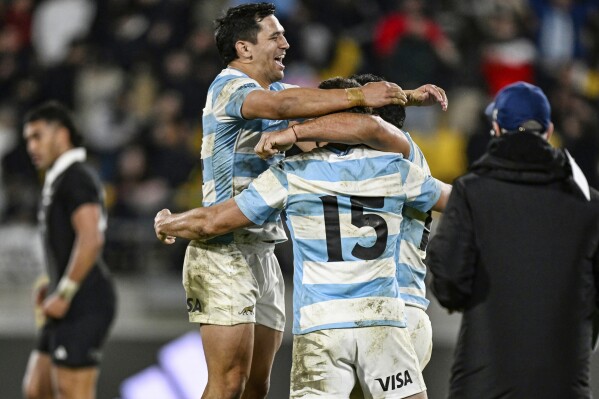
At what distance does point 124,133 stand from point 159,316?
2.85 meters

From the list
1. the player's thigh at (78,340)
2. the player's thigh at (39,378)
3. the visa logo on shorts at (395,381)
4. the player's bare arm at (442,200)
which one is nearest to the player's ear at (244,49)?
the player's bare arm at (442,200)

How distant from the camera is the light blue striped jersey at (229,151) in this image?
4723 mm

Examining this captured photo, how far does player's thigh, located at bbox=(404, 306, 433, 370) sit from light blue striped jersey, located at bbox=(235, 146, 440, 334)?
38cm

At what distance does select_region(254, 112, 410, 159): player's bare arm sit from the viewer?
13.7 feet

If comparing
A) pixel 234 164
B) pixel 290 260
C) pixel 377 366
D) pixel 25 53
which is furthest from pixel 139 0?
pixel 377 366

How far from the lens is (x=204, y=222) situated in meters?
4.43

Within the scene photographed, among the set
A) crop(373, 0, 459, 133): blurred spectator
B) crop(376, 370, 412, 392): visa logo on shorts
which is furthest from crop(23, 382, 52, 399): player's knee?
crop(373, 0, 459, 133): blurred spectator

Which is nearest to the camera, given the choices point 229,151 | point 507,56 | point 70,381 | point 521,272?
point 521,272

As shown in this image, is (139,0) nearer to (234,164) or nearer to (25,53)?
(25,53)

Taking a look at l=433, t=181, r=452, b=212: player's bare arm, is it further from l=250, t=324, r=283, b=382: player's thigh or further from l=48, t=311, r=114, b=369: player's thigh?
l=48, t=311, r=114, b=369: player's thigh

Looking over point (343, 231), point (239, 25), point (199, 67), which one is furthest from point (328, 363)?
point (199, 67)

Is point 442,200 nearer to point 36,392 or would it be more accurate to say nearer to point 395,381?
point 395,381

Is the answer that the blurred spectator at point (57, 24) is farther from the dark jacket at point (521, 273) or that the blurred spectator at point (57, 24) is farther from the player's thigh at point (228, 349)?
the dark jacket at point (521, 273)

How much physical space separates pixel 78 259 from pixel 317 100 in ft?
10.0
